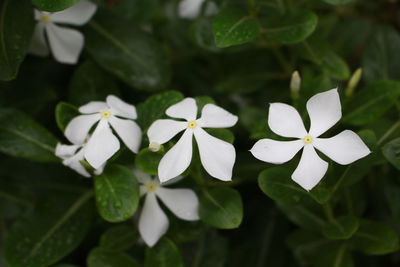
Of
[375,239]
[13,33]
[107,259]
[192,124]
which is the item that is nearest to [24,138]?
[13,33]

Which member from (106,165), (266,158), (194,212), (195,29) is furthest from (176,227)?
(195,29)

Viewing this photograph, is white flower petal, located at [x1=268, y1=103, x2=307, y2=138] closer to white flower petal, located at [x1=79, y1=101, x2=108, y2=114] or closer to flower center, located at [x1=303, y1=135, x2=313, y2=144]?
flower center, located at [x1=303, y1=135, x2=313, y2=144]

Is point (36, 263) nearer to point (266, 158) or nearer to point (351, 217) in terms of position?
point (266, 158)

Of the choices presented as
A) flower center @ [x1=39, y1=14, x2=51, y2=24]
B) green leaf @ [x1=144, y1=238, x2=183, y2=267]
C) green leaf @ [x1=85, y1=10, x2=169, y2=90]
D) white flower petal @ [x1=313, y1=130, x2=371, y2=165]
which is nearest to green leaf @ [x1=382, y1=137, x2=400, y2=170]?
white flower petal @ [x1=313, y1=130, x2=371, y2=165]

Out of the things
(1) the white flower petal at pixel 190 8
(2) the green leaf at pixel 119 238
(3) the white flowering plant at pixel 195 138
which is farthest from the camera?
(1) the white flower petal at pixel 190 8

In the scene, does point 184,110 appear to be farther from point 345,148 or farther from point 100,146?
point 345,148

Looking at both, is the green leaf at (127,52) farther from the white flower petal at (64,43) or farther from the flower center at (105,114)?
the flower center at (105,114)

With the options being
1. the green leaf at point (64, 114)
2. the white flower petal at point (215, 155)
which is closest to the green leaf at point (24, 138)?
the green leaf at point (64, 114)
